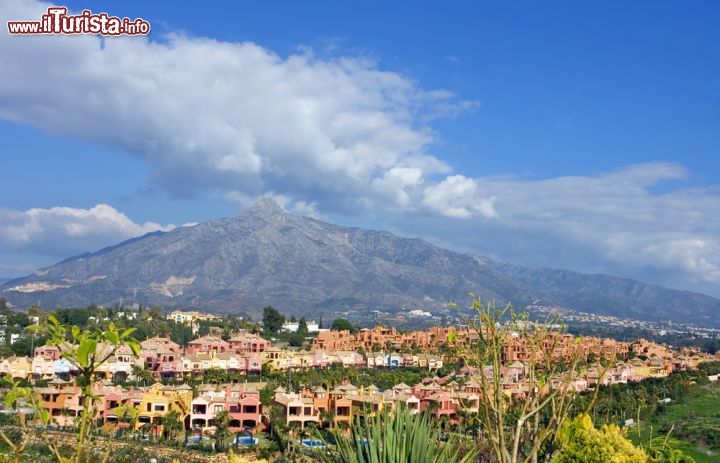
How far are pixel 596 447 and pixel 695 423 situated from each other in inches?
1027

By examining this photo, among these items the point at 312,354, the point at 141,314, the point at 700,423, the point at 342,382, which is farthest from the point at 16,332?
the point at 700,423

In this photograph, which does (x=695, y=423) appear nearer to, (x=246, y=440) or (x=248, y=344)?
(x=246, y=440)

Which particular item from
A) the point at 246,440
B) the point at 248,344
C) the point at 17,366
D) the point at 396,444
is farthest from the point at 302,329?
the point at 396,444

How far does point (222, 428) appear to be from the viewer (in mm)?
27719

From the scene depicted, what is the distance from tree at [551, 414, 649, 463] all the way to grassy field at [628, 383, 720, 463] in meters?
13.2

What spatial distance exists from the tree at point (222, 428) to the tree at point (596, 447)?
20363 mm

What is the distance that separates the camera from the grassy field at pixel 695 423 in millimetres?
25359

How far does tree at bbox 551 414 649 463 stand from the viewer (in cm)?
738

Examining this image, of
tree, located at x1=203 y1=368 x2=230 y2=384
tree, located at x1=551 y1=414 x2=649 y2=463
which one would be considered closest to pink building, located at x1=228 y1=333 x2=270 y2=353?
tree, located at x1=203 y1=368 x2=230 y2=384

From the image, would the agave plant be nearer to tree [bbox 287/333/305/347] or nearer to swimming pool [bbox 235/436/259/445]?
swimming pool [bbox 235/436/259/445]

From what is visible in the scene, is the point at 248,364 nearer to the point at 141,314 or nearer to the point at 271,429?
the point at 271,429

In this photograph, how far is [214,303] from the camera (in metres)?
182

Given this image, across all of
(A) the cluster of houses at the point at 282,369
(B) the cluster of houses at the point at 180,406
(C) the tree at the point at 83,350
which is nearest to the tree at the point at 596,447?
(C) the tree at the point at 83,350

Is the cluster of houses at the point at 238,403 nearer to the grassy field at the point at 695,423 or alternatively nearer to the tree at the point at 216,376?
the grassy field at the point at 695,423
